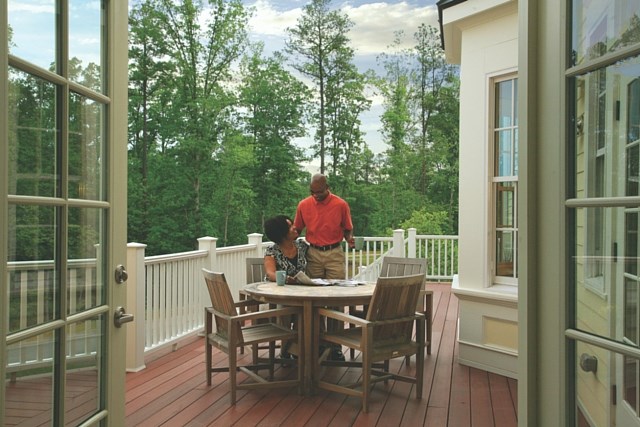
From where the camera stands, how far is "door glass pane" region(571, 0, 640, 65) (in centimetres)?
140

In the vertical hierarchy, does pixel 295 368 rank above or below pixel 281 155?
below

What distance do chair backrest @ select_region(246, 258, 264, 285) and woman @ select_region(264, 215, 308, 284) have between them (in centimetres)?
46

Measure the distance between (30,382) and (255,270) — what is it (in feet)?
12.3

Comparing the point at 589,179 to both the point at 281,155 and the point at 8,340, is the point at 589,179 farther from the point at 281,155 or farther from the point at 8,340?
→ the point at 281,155

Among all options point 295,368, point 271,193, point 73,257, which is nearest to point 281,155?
point 271,193

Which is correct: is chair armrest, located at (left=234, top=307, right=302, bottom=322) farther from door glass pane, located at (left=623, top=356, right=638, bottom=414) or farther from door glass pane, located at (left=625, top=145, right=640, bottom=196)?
door glass pane, located at (left=625, top=145, right=640, bottom=196)

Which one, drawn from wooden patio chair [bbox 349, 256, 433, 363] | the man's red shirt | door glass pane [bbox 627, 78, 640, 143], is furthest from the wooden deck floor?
door glass pane [bbox 627, 78, 640, 143]

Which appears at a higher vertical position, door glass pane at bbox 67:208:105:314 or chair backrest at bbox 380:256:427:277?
door glass pane at bbox 67:208:105:314

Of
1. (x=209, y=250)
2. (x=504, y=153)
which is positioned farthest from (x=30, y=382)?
(x=209, y=250)

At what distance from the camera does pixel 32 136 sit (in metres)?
1.56

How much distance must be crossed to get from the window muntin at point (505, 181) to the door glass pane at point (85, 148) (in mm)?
3647

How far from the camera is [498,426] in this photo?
3.45 meters

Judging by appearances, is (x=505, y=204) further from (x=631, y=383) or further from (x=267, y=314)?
(x=631, y=383)

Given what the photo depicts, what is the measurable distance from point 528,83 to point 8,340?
5.61 ft
